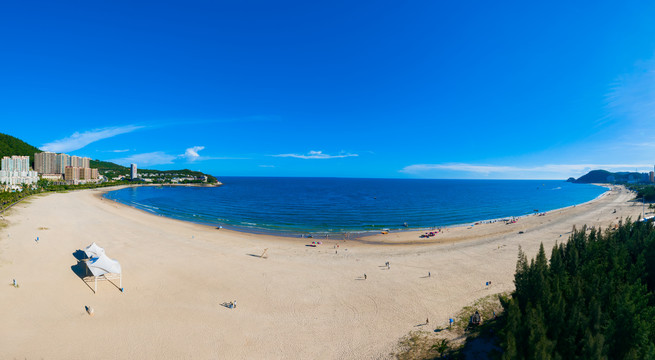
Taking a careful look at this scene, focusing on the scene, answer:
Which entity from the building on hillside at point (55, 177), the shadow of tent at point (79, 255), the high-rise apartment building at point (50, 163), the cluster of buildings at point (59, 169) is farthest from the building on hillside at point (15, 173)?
the shadow of tent at point (79, 255)

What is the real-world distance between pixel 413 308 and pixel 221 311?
546 inches

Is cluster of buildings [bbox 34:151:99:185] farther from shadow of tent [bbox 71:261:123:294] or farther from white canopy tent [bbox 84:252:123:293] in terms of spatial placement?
white canopy tent [bbox 84:252:123:293]

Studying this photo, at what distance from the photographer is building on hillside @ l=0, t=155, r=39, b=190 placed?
308 ft

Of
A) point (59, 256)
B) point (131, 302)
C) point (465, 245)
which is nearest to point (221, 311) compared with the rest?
point (131, 302)

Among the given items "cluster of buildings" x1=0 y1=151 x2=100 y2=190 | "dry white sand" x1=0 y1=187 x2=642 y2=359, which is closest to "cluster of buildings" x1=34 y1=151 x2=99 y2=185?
"cluster of buildings" x1=0 y1=151 x2=100 y2=190

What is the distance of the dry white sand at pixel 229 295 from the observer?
48.2 feet

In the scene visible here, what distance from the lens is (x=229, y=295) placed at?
20.5 meters

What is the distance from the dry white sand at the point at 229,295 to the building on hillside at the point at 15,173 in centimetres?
9337

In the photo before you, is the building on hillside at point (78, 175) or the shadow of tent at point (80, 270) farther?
the building on hillside at point (78, 175)

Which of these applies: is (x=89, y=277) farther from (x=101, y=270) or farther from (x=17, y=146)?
(x=17, y=146)

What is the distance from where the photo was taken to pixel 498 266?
28.0m

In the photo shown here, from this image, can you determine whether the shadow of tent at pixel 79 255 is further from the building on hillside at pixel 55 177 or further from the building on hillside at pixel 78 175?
the building on hillside at pixel 55 177

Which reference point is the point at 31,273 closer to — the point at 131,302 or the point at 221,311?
the point at 131,302

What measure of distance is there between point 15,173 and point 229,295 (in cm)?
14027
